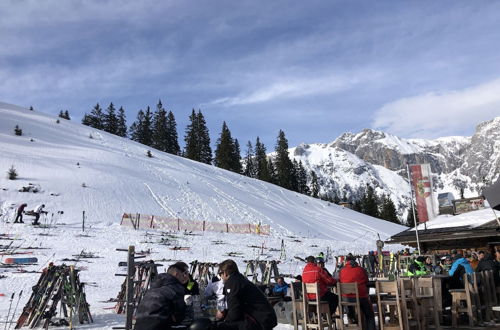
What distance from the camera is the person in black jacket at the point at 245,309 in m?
5.36

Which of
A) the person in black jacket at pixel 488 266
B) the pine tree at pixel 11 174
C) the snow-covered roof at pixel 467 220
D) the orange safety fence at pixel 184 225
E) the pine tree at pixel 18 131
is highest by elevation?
the pine tree at pixel 18 131

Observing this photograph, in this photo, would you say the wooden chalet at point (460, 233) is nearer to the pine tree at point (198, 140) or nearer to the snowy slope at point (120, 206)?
the snowy slope at point (120, 206)

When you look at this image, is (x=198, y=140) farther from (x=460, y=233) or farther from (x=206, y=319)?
(x=206, y=319)

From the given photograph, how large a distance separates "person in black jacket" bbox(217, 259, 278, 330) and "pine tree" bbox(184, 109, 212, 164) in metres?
71.1

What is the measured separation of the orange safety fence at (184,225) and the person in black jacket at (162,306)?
77.2 feet

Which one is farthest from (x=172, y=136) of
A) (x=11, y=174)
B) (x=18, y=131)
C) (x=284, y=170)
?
(x=11, y=174)

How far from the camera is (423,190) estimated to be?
67.8ft

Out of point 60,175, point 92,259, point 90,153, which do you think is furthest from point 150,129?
point 92,259

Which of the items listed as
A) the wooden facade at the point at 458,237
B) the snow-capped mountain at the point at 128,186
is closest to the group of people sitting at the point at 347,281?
the wooden facade at the point at 458,237

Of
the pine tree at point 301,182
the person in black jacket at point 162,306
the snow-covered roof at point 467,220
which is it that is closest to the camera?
the person in black jacket at point 162,306

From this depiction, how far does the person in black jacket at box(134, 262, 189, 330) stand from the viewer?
463 centimetres

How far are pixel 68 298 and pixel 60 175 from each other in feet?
82.1

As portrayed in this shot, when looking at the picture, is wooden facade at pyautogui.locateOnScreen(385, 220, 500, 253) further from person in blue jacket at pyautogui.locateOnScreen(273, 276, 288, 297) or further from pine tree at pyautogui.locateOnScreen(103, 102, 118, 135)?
pine tree at pyautogui.locateOnScreen(103, 102, 118, 135)

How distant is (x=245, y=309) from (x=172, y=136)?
7931 cm
